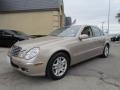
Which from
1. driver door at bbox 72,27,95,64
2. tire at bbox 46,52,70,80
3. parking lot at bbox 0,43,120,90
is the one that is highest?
driver door at bbox 72,27,95,64

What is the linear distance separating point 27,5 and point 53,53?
44.6 feet

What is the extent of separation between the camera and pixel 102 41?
7.35 meters

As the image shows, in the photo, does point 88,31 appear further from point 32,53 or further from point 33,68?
point 33,68

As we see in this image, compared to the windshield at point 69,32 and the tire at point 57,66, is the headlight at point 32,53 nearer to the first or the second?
the tire at point 57,66

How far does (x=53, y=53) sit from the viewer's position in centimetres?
480

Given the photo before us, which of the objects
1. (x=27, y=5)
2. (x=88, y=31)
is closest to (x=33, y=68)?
(x=88, y=31)

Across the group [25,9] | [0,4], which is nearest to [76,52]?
[25,9]

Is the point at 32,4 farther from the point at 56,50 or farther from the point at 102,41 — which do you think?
the point at 56,50

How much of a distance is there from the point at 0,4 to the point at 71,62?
49.4 feet

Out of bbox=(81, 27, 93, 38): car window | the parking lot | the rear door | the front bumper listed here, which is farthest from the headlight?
the rear door

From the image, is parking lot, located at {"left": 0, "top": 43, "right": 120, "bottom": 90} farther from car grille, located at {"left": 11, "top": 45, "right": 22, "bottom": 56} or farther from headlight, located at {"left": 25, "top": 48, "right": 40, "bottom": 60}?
headlight, located at {"left": 25, "top": 48, "right": 40, "bottom": 60}

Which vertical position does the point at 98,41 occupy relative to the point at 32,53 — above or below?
above

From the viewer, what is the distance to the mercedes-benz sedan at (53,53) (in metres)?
4.56

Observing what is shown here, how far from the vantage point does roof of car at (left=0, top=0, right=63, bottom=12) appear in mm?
16453
